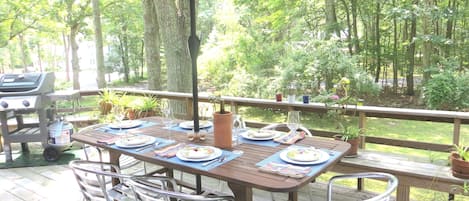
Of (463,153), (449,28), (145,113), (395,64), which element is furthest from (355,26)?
(463,153)

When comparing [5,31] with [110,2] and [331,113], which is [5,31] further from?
[331,113]

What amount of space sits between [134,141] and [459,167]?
2.27 meters

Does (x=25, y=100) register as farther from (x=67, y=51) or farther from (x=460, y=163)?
(x=67, y=51)

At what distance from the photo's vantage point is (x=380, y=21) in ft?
29.6

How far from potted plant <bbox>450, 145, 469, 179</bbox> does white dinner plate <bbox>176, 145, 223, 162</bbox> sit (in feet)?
5.54

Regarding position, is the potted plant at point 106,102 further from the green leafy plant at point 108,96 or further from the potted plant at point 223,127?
the potted plant at point 223,127

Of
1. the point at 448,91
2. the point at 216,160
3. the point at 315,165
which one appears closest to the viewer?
the point at 315,165

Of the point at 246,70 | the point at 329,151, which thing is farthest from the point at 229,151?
the point at 246,70

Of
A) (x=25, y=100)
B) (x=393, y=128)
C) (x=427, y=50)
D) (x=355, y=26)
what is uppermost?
(x=355, y=26)

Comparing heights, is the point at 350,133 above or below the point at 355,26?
below

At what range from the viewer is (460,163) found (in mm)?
2311

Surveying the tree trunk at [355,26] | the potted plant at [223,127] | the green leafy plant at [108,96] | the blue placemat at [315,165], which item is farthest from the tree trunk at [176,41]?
the tree trunk at [355,26]

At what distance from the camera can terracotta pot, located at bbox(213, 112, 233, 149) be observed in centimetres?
205

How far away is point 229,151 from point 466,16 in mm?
8059
